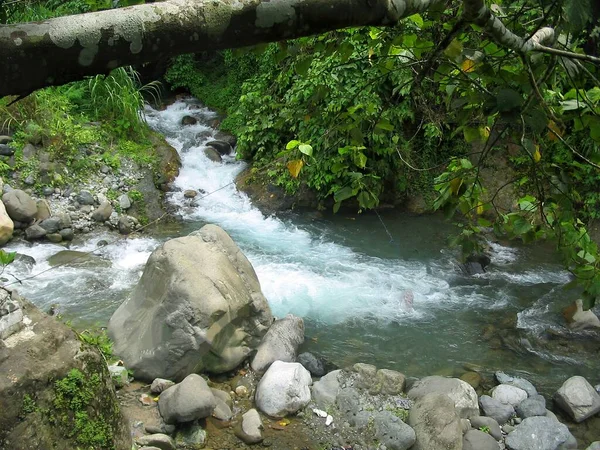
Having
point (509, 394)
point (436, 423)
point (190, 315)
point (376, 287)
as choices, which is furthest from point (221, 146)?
point (436, 423)

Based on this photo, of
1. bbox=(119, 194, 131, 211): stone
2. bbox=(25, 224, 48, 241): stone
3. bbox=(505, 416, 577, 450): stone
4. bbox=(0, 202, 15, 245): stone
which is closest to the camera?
bbox=(505, 416, 577, 450): stone

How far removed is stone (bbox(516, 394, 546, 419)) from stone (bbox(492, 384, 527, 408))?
0.05 meters

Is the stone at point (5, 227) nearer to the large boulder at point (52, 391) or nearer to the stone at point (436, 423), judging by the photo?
the large boulder at point (52, 391)

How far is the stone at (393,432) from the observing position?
14.4 ft

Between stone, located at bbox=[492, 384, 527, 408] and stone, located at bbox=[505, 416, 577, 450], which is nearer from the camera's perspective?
stone, located at bbox=[505, 416, 577, 450]

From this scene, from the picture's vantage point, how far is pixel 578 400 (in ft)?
16.5

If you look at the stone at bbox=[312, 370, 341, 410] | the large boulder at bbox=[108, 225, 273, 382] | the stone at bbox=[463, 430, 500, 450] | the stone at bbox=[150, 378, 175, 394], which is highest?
the large boulder at bbox=[108, 225, 273, 382]

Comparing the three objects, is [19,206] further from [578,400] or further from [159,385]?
[578,400]

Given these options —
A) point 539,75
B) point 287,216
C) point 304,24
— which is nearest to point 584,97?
point 539,75

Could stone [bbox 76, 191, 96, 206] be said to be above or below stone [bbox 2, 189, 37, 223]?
below

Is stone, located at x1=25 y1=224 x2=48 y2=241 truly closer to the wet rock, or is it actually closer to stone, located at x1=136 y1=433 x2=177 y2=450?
stone, located at x1=136 y1=433 x2=177 y2=450

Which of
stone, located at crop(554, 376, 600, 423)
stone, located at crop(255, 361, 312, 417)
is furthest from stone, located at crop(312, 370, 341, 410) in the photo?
stone, located at crop(554, 376, 600, 423)

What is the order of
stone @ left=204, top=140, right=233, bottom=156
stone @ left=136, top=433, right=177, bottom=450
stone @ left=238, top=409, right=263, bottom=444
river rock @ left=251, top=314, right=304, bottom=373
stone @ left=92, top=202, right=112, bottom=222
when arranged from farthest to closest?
1. stone @ left=204, top=140, right=233, bottom=156
2. stone @ left=92, top=202, right=112, bottom=222
3. river rock @ left=251, top=314, right=304, bottom=373
4. stone @ left=238, top=409, right=263, bottom=444
5. stone @ left=136, top=433, right=177, bottom=450

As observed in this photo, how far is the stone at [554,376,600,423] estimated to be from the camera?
16.4 feet
